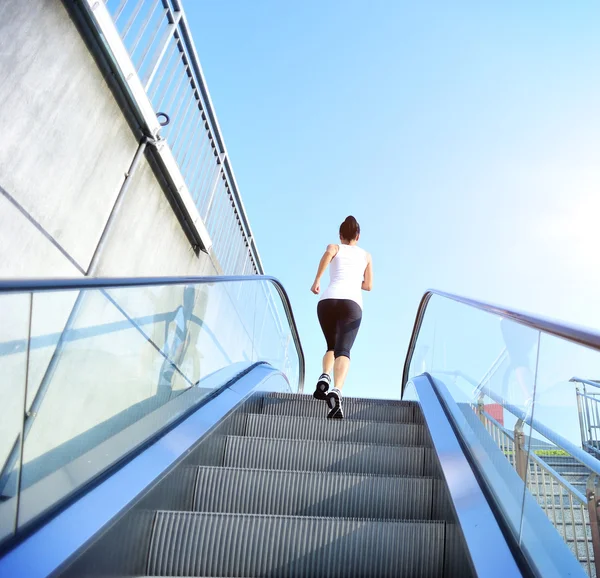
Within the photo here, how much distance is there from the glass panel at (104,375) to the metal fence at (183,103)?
2.38 meters

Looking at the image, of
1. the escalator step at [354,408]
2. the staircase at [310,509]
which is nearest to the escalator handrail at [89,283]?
the staircase at [310,509]

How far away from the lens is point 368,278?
202 inches

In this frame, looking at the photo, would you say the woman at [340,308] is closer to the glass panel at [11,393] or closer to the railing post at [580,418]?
the railing post at [580,418]

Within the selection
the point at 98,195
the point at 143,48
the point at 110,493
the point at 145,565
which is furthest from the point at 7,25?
the point at 145,565

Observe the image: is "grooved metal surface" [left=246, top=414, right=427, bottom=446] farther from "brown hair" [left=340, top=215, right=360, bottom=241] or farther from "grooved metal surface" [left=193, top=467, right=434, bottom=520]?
"brown hair" [left=340, top=215, right=360, bottom=241]

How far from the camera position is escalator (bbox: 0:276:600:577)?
174cm

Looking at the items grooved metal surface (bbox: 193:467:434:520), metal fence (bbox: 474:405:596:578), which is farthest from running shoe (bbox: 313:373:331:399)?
metal fence (bbox: 474:405:596:578)

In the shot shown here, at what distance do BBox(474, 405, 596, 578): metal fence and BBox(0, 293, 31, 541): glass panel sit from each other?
158cm

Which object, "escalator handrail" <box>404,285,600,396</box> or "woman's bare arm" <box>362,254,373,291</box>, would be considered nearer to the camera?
"escalator handrail" <box>404,285,600,396</box>

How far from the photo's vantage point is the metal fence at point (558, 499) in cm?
162

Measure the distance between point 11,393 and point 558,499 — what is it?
171cm

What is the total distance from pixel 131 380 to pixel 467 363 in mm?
2034

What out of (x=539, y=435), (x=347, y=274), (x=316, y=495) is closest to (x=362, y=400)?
(x=347, y=274)

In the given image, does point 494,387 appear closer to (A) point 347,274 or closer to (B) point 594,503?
(B) point 594,503
